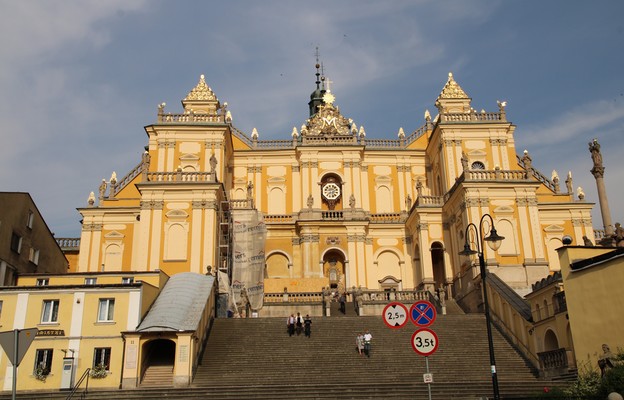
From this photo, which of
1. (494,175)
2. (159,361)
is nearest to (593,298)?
(159,361)

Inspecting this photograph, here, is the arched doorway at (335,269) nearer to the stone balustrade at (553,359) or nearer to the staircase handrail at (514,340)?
the staircase handrail at (514,340)

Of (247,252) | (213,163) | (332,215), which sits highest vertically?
(213,163)

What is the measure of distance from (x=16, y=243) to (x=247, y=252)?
14.9m

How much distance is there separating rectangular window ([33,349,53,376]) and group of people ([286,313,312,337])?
1083 centimetres

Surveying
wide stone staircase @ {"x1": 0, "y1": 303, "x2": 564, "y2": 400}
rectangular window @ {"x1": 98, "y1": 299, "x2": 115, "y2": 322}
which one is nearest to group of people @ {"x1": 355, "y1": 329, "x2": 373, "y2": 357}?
wide stone staircase @ {"x1": 0, "y1": 303, "x2": 564, "y2": 400}

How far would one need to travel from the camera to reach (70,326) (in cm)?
2794

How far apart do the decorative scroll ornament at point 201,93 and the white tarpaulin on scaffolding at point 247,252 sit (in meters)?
12.3

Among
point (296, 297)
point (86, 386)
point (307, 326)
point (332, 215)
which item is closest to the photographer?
point (86, 386)

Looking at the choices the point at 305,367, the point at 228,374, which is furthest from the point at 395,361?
the point at 228,374

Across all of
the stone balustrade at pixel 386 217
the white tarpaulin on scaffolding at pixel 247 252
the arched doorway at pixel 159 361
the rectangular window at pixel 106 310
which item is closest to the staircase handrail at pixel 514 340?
the white tarpaulin on scaffolding at pixel 247 252

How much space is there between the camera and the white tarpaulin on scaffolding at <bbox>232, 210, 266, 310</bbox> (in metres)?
41.8

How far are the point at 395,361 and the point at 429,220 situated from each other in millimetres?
20800

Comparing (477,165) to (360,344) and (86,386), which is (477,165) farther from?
(86,386)

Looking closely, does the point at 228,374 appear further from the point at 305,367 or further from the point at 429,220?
the point at 429,220
